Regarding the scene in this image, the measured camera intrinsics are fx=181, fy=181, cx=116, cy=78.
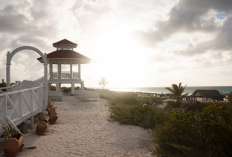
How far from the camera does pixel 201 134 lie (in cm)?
470

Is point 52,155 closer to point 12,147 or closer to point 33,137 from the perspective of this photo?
point 12,147

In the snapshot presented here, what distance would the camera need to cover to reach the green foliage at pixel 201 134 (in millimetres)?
4276

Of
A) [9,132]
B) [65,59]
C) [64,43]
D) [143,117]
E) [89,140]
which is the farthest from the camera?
[64,43]

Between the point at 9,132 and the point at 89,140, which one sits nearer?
the point at 9,132

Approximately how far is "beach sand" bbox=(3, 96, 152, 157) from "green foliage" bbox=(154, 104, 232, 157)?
3.05 feet

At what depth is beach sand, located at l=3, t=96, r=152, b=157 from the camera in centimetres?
550

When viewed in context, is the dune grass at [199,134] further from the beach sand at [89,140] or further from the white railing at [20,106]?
the white railing at [20,106]

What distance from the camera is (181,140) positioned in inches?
201

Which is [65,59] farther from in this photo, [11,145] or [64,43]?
[11,145]

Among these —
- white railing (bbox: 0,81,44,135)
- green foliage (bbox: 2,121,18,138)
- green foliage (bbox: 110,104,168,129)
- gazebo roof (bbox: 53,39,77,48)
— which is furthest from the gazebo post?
green foliage (bbox: 2,121,18,138)

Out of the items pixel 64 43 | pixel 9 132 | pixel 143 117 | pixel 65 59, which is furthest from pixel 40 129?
pixel 64 43

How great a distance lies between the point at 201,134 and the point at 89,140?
3811 mm

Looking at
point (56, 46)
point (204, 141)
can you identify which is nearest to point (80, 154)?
point (204, 141)

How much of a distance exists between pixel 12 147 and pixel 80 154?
1872 millimetres
